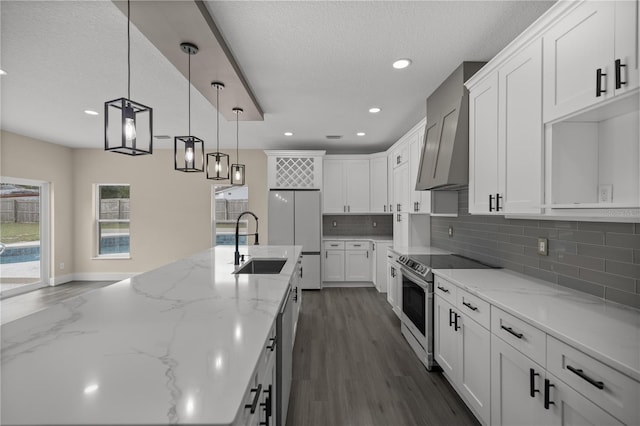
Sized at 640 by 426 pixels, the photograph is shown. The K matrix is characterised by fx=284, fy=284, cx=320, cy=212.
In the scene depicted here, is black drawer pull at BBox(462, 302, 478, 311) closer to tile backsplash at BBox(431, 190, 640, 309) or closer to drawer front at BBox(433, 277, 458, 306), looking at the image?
drawer front at BBox(433, 277, 458, 306)

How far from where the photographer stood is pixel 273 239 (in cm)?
509

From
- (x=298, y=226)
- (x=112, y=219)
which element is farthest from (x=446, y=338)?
(x=112, y=219)

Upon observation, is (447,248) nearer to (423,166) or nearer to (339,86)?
(423,166)

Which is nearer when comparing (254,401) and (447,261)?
(254,401)

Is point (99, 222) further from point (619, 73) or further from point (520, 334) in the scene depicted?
point (619, 73)

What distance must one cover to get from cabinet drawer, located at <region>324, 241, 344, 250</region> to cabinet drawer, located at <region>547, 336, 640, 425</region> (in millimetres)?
4108

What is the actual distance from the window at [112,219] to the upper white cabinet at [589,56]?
274 inches

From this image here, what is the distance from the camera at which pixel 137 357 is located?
88cm

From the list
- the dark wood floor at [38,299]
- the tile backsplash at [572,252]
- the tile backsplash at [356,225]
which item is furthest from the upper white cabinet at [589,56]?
the dark wood floor at [38,299]

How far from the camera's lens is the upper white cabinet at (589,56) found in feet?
3.95

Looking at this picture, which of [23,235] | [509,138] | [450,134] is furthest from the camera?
[23,235]

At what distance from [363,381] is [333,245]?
3.02 m

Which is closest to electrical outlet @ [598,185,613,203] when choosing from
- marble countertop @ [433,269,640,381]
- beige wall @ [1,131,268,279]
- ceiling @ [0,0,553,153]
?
marble countertop @ [433,269,640,381]

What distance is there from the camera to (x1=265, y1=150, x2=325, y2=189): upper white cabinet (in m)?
5.27
